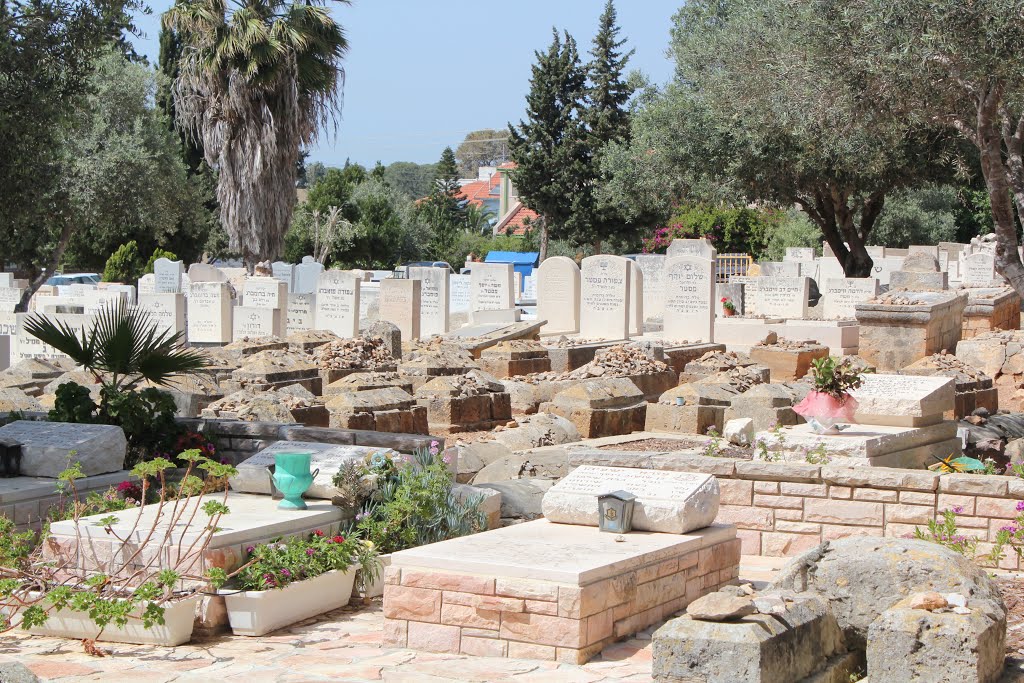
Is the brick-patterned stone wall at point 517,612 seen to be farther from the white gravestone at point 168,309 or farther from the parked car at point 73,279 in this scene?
the parked car at point 73,279

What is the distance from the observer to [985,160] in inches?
494

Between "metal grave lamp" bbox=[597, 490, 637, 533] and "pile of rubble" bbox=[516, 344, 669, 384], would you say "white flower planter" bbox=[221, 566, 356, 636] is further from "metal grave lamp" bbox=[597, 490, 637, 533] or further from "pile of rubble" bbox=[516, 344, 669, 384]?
"pile of rubble" bbox=[516, 344, 669, 384]

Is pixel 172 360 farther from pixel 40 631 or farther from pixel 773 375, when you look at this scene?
pixel 773 375

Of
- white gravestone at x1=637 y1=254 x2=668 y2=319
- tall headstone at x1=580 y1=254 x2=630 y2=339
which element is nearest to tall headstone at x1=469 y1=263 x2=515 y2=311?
tall headstone at x1=580 y1=254 x2=630 y2=339

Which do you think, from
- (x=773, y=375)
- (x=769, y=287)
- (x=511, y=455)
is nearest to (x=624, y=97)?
(x=769, y=287)

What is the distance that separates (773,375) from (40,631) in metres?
14.5

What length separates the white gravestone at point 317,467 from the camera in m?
6.93

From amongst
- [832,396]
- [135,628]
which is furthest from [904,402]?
[135,628]

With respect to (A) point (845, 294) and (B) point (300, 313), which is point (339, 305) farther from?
(A) point (845, 294)

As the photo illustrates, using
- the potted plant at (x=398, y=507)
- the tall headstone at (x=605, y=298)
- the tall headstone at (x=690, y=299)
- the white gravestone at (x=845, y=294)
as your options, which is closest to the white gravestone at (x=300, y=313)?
the tall headstone at (x=605, y=298)

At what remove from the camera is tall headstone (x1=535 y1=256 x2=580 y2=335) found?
22.5 m

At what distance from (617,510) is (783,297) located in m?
19.9

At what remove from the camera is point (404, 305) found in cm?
2228

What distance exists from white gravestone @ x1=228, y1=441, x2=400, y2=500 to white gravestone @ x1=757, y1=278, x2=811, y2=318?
18.9 metres
